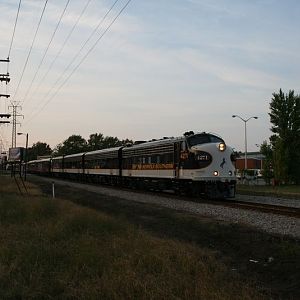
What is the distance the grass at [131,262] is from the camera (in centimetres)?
745

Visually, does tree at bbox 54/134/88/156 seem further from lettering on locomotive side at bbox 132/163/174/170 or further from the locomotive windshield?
the locomotive windshield

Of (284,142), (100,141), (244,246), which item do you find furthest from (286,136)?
(100,141)

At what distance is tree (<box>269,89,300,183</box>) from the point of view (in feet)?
233

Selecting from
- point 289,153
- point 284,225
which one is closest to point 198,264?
point 284,225

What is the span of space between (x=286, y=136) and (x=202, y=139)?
53.3 m

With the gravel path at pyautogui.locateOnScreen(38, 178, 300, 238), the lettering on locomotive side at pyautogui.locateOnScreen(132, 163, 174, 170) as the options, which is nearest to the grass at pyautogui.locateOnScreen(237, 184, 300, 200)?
the lettering on locomotive side at pyautogui.locateOnScreen(132, 163, 174, 170)

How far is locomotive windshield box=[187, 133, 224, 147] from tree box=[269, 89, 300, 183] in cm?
4526

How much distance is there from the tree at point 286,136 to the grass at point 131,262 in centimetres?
5746

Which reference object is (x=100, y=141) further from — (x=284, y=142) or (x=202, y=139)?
(x=202, y=139)

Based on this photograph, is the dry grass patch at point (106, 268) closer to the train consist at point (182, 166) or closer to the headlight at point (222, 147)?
the train consist at point (182, 166)

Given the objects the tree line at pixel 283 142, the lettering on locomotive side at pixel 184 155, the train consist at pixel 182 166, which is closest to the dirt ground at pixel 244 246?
the train consist at pixel 182 166

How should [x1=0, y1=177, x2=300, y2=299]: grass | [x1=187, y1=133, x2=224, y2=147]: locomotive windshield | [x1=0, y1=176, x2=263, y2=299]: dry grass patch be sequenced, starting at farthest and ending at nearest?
1. [x1=187, y1=133, x2=224, y2=147]: locomotive windshield
2. [x1=0, y1=177, x2=300, y2=299]: grass
3. [x1=0, y1=176, x2=263, y2=299]: dry grass patch

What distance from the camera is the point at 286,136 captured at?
253ft

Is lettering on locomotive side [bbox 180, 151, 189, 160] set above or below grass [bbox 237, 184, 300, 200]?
above
